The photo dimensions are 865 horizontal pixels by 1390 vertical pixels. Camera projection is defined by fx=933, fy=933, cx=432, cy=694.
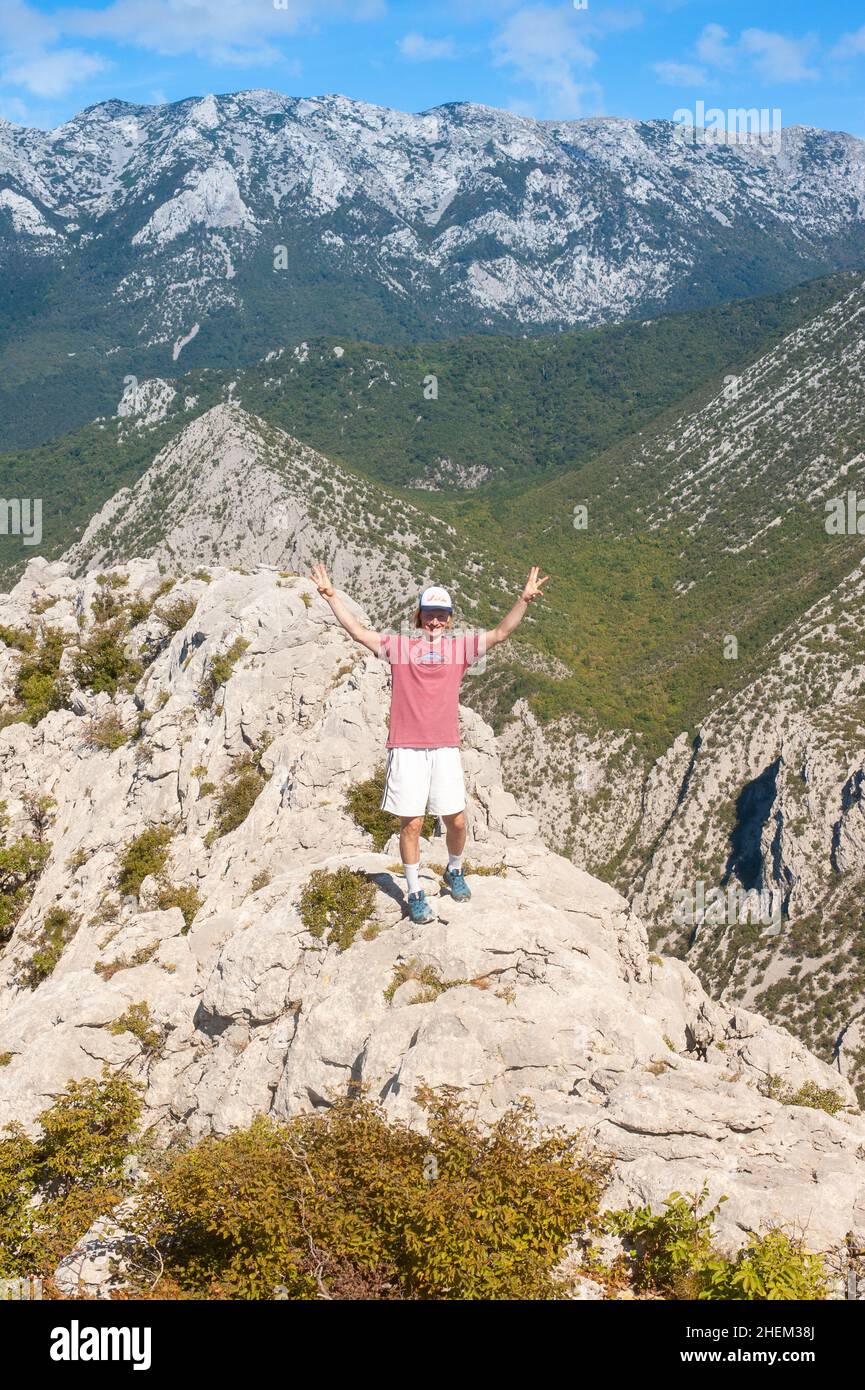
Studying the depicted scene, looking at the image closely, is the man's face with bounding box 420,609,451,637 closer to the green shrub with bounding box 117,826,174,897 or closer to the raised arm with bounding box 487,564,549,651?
the raised arm with bounding box 487,564,549,651

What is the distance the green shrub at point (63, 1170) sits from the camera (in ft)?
34.8

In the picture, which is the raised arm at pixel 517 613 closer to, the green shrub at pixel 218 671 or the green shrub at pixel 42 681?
the green shrub at pixel 218 671

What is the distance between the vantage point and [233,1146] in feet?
33.9

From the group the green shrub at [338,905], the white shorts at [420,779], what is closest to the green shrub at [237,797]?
the green shrub at [338,905]

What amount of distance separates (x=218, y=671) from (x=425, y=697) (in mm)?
14877

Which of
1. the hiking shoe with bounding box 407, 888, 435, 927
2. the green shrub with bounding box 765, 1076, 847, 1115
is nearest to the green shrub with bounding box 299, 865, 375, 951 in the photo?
the hiking shoe with bounding box 407, 888, 435, 927

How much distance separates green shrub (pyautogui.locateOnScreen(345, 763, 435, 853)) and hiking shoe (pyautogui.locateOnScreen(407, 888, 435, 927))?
4.09 meters

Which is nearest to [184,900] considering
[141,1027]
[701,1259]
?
[141,1027]

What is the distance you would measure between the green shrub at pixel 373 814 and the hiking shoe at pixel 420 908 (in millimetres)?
4092

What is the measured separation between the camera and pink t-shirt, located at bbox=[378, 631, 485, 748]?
11.9m

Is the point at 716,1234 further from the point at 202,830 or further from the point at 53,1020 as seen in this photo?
the point at 202,830

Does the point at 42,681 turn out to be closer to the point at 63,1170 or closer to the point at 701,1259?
the point at 63,1170

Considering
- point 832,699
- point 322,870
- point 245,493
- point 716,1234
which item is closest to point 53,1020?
point 322,870

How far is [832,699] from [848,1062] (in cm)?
3847
